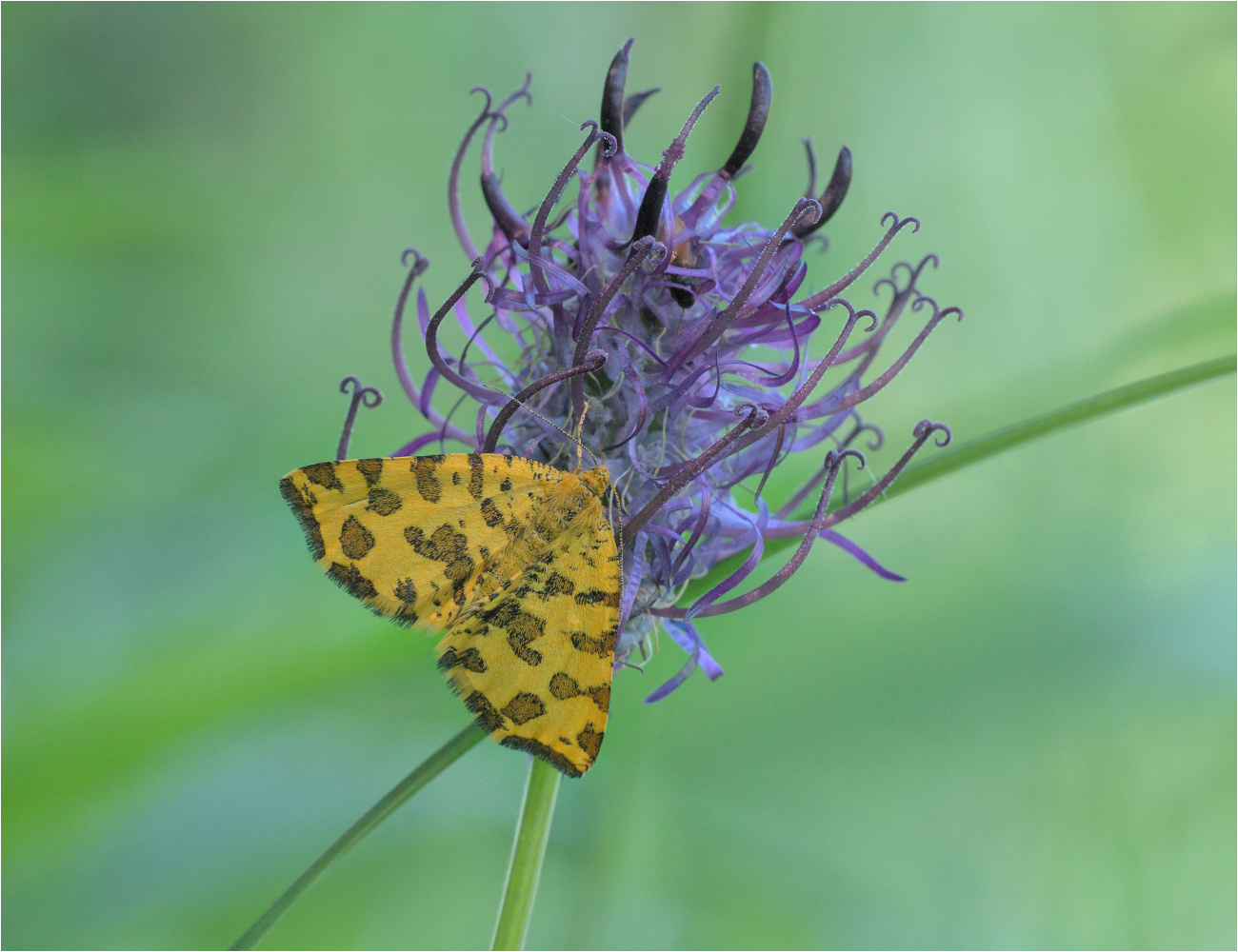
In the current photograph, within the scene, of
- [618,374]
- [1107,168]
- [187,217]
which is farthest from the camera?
[1107,168]

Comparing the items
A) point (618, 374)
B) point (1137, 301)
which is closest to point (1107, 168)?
point (1137, 301)

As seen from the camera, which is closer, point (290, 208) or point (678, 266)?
point (678, 266)

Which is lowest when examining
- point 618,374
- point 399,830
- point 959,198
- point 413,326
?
point 399,830

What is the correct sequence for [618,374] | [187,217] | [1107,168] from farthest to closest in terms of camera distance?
[1107,168] < [187,217] < [618,374]

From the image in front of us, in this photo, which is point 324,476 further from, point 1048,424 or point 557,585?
point 1048,424

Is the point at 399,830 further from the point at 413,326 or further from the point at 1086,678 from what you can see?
the point at 1086,678

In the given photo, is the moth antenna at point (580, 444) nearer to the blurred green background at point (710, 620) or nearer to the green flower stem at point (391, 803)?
the green flower stem at point (391, 803)

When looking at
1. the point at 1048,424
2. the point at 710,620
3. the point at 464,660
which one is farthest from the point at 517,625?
the point at 710,620

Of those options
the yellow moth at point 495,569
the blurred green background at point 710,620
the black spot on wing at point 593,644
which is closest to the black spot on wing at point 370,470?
the yellow moth at point 495,569
